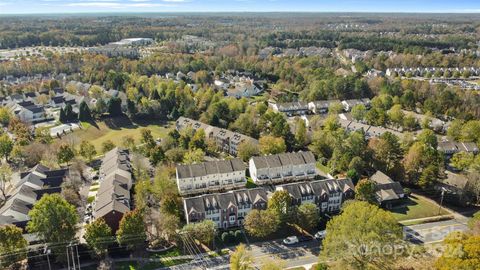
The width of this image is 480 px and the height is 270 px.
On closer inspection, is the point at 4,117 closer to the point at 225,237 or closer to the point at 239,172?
the point at 239,172

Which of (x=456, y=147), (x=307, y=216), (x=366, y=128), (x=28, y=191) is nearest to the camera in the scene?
(x=307, y=216)

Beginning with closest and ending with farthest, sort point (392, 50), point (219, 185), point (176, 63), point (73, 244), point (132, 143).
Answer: point (73, 244) < point (219, 185) < point (132, 143) < point (176, 63) < point (392, 50)

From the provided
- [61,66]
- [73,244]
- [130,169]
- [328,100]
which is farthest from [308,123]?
[61,66]

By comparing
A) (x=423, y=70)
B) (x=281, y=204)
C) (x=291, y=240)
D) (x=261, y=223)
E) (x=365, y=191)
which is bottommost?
(x=291, y=240)

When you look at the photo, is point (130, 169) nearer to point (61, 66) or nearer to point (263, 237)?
point (263, 237)

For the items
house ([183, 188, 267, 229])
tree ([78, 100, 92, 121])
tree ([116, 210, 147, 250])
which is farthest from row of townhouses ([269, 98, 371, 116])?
tree ([116, 210, 147, 250])

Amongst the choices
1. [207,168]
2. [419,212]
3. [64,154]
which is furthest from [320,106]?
[64,154]
